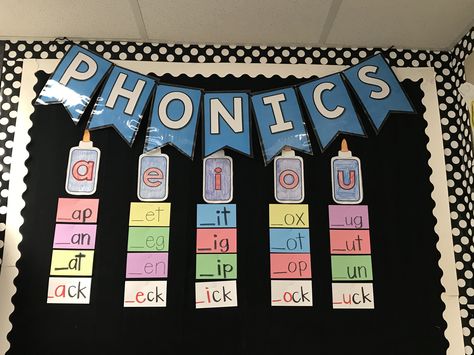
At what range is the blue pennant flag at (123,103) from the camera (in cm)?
191

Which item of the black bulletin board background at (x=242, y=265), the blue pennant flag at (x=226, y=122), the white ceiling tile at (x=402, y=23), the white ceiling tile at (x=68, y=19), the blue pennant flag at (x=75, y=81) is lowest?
the black bulletin board background at (x=242, y=265)

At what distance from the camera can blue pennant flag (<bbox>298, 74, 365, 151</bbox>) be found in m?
1.94

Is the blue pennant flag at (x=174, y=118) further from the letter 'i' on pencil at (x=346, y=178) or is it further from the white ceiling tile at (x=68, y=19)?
the letter 'i' on pencil at (x=346, y=178)

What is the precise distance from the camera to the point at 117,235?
6.01 feet

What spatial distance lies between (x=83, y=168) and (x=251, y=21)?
2.95 feet

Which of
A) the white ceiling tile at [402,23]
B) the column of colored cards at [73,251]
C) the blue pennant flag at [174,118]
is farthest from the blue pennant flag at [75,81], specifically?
the white ceiling tile at [402,23]

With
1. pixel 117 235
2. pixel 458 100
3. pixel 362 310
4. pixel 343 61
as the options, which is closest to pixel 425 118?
pixel 458 100

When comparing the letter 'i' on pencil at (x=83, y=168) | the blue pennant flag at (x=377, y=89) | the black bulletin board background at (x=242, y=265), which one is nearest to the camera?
the black bulletin board background at (x=242, y=265)

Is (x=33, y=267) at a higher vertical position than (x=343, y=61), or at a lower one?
lower

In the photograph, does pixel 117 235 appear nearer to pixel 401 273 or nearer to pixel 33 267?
pixel 33 267

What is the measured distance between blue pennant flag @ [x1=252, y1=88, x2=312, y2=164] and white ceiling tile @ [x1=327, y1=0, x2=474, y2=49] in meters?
0.34

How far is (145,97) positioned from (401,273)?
126 cm

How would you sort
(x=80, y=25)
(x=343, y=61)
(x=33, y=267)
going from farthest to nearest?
(x=343, y=61)
(x=80, y=25)
(x=33, y=267)

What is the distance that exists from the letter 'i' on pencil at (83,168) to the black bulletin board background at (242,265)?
0.09ft
